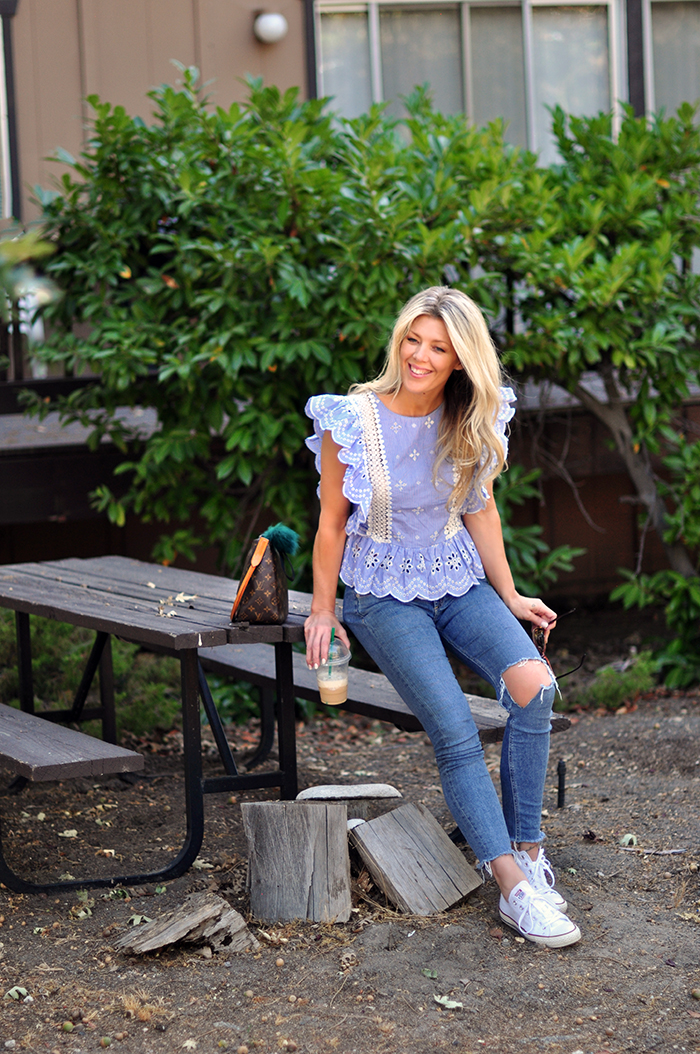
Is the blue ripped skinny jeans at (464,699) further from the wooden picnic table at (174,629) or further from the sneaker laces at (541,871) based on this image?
the wooden picnic table at (174,629)

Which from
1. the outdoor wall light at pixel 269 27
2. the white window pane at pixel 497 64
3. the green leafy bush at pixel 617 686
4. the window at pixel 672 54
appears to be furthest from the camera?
the window at pixel 672 54

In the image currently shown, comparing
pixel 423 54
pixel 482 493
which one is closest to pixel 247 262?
pixel 482 493

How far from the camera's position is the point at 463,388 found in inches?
131

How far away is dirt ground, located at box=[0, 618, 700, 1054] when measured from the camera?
2504 mm

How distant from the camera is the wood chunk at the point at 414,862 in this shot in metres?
3.07

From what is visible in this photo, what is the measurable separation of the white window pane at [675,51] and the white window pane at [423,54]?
132 centimetres

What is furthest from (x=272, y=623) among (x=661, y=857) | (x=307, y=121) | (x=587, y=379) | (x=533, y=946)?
(x=587, y=379)

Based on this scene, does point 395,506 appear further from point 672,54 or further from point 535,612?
point 672,54

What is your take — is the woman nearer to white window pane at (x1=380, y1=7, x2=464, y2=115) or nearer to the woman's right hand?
the woman's right hand

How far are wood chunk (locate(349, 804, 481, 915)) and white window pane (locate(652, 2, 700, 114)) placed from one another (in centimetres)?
553

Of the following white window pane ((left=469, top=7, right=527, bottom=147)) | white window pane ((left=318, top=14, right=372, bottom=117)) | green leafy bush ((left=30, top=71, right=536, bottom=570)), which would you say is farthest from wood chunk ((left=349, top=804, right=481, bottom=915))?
white window pane ((left=469, top=7, right=527, bottom=147))

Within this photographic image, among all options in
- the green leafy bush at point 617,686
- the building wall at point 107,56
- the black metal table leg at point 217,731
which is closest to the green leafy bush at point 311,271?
the green leafy bush at point 617,686

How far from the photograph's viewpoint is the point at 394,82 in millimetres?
6777

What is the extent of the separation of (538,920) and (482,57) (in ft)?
18.4
